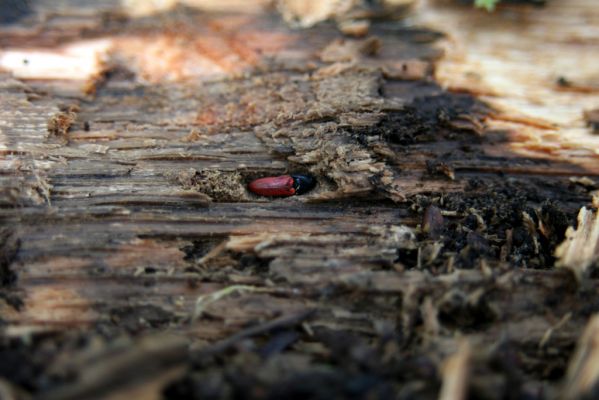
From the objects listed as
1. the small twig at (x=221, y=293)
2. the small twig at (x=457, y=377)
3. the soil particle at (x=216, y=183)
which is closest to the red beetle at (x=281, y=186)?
the soil particle at (x=216, y=183)

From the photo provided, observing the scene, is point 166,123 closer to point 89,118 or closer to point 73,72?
point 89,118

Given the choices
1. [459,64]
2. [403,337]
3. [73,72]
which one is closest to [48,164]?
[73,72]

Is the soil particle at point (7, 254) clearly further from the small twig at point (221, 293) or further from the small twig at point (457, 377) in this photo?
the small twig at point (457, 377)

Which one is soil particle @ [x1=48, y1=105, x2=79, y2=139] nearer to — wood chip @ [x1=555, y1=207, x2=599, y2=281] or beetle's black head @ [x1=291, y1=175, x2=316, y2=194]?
beetle's black head @ [x1=291, y1=175, x2=316, y2=194]

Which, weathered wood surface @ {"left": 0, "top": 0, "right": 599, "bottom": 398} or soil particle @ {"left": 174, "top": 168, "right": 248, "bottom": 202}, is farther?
soil particle @ {"left": 174, "top": 168, "right": 248, "bottom": 202}

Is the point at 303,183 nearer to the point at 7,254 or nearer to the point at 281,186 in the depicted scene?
the point at 281,186

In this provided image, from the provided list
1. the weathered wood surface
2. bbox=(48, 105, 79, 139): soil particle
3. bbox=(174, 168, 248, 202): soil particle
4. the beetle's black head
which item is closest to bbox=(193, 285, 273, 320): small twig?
the weathered wood surface
